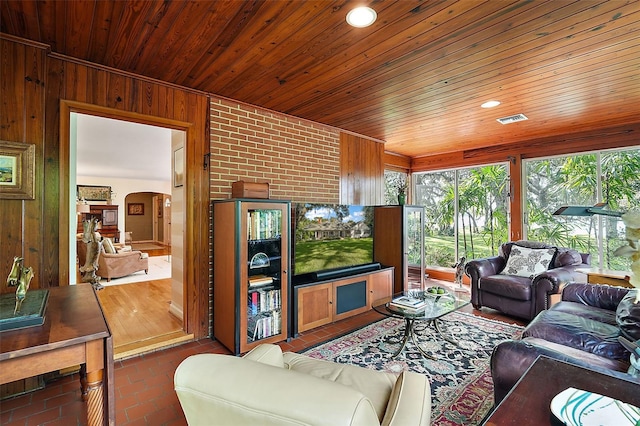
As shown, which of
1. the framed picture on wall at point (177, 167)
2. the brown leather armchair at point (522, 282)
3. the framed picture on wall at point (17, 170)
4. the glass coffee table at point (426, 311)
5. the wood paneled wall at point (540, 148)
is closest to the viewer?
the framed picture on wall at point (17, 170)

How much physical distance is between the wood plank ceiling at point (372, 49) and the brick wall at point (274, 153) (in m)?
0.23

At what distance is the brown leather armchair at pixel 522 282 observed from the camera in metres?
3.32

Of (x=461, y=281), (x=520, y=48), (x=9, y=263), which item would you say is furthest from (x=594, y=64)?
(x=9, y=263)

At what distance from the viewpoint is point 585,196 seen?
13.9 feet

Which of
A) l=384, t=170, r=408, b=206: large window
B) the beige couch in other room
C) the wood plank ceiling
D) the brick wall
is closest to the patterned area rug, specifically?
the brick wall

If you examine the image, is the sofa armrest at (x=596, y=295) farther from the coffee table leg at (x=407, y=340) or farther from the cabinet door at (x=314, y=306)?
the cabinet door at (x=314, y=306)

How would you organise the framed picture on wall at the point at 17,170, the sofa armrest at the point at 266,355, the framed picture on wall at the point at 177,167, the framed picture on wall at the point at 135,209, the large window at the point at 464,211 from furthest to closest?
the framed picture on wall at the point at 135,209 < the large window at the point at 464,211 < the framed picture on wall at the point at 177,167 < the framed picture on wall at the point at 17,170 < the sofa armrest at the point at 266,355

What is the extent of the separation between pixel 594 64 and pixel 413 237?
2.71 m

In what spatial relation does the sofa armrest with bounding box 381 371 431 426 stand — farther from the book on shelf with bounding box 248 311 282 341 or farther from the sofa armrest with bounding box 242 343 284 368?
the book on shelf with bounding box 248 311 282 341

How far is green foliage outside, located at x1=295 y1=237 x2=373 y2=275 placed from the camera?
334cm

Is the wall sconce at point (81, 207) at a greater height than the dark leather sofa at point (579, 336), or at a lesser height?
greater

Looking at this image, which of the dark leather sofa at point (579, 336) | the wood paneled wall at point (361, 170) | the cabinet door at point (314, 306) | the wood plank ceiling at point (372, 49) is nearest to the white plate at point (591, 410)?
the dark leather sofa at point (579, 336)

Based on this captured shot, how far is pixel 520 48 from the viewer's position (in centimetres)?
215

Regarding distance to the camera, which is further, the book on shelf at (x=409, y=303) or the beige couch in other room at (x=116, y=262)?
the beige couch in other room at (x=116, y=262)
